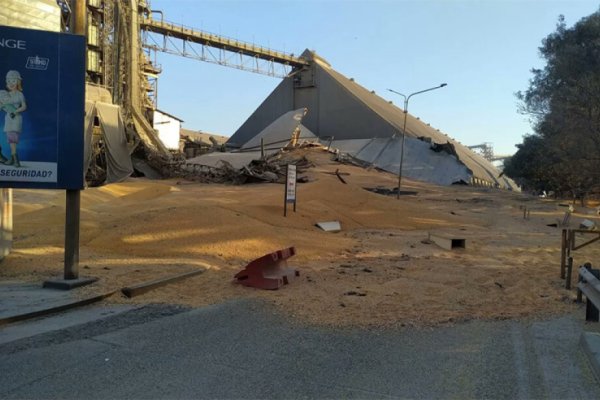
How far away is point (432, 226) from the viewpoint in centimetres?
2103

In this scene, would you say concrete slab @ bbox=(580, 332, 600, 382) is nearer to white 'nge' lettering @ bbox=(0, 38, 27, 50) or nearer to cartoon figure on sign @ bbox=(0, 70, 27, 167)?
cartoon figure on sign @ bbox=(0, 70, 27, 167)

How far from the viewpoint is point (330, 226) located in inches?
706

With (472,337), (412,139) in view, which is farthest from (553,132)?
(412,139)

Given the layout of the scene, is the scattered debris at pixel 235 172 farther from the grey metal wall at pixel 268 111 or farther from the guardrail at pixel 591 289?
the grey metal wall at pixel 268 111

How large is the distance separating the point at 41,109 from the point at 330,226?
1095 cm

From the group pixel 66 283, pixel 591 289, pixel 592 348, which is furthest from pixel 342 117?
pixel 592 348

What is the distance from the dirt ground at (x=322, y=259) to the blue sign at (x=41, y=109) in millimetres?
1930

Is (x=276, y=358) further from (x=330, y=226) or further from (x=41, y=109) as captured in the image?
(x=330, y=226)

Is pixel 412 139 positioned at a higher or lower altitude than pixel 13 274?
higher

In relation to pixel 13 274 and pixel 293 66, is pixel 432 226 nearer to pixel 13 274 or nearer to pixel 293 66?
pixel 13 274

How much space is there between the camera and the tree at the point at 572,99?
22344mm

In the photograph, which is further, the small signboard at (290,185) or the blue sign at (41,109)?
the small signboard at (290,185)

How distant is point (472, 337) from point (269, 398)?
110 inches

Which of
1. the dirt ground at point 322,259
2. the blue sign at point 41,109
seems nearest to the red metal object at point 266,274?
the dirt ground at point 322,259
